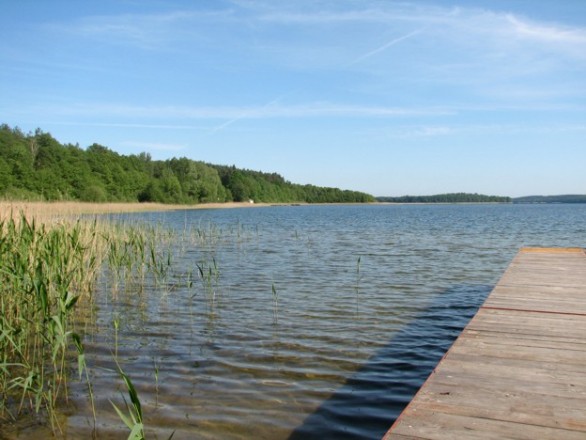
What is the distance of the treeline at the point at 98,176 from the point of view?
154ft

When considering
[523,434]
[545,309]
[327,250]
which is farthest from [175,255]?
[523,434]

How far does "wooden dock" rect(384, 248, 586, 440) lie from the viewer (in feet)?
8.38

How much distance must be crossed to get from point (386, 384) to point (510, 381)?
158cm

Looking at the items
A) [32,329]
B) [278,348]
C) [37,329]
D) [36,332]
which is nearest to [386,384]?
[278,348]

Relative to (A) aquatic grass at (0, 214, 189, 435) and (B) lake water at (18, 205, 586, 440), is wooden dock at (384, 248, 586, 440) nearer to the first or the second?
(B) lake water at (18, 205, 586, 440)

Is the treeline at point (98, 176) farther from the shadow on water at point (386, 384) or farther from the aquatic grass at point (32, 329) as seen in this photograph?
the shadow on water at point (386, 384)

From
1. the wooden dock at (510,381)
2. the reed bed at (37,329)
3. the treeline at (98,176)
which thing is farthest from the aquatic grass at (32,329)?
the treeline at (98,176)

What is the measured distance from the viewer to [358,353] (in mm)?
5598

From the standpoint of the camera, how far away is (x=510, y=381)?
3.27 meters

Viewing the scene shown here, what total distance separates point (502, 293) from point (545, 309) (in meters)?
1.13

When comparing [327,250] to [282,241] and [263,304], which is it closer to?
[282,241]

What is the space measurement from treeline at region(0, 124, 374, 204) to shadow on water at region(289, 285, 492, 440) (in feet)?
58.3

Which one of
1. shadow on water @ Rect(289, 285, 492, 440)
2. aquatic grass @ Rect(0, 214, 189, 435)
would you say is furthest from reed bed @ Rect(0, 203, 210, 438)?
shadow on water @ Rect(289, 285, 492, 440)

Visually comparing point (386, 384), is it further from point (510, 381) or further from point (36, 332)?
point (36, 332)
